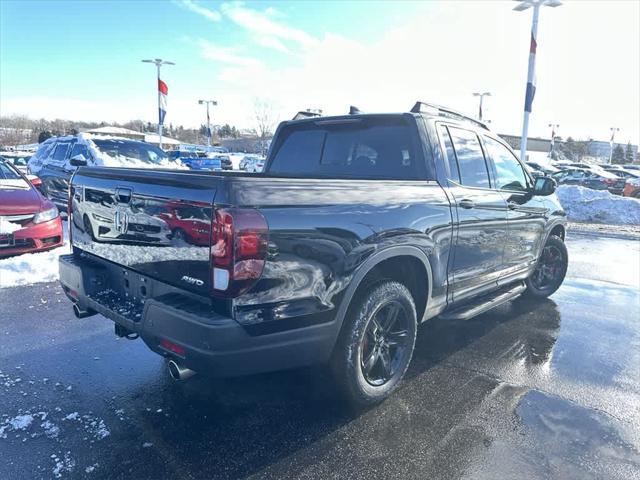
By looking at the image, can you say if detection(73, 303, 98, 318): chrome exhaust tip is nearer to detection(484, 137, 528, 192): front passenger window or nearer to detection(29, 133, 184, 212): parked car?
detection(484, 137, 528, 192): front passenger window

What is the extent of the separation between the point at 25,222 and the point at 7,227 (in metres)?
0.24

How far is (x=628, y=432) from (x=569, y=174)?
29595 mm

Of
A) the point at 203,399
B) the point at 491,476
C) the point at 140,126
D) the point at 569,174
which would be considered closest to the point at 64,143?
the point at 203,399

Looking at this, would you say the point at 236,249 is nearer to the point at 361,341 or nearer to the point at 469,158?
the point at 361,341

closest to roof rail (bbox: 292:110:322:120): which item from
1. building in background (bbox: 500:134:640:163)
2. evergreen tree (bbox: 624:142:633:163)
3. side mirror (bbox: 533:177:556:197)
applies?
side mirror (bbox: 533:177:556:197)

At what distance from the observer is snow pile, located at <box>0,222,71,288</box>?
565 cm

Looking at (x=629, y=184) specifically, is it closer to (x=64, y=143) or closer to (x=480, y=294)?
(x=480, y=294)

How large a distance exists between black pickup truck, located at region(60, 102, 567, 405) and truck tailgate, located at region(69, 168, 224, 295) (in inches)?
0.4

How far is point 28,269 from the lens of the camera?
19.7ft

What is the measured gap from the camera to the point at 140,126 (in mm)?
105562

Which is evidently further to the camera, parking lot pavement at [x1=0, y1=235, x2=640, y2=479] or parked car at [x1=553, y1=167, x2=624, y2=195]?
parked car at [x1=553, y1=167, x2=624, y2=195]

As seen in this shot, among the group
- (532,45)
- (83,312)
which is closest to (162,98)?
(532,45)

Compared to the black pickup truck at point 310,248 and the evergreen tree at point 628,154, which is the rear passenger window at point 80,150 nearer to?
the black pickup truck at point 310,248

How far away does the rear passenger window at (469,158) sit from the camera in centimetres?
387
